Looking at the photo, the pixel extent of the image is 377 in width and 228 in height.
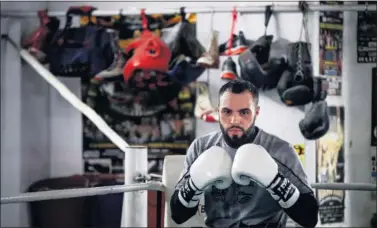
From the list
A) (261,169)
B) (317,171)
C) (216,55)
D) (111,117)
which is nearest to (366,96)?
(317,171)

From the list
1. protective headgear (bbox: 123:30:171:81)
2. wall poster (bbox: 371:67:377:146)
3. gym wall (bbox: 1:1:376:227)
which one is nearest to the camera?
wall poster (bbox: 371:67:377:146)

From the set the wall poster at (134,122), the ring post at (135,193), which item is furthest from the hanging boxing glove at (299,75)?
the ring post at (135,193)

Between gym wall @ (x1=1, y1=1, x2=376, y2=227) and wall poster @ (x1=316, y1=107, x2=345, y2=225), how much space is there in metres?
0.03

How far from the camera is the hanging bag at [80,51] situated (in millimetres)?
1860

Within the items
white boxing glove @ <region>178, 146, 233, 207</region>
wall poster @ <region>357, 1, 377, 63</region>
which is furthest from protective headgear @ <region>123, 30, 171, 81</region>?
white boxing glove @ <region>178, 146, 233, 207</region>

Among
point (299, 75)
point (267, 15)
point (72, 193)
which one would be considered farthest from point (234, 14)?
point (72, 193)

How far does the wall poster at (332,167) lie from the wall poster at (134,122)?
44 cm

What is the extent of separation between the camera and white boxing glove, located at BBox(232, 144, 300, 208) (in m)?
0.89

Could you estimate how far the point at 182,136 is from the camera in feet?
5.43

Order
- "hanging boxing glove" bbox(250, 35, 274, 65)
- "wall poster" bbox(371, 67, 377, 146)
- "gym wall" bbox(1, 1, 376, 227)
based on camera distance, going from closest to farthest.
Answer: "wall poster" bbox(371, 67, 377, 146) < "gym wall" bbox(1, 1, 376, 227) < "hanging boxing glove" bbox(250, 35, 274, 65)

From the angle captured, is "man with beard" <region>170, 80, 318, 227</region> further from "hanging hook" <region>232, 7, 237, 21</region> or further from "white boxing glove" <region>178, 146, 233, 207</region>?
"hanging hook" <region>232, 7, 237, 21</region>

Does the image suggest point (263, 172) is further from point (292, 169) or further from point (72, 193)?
point (72, 193)

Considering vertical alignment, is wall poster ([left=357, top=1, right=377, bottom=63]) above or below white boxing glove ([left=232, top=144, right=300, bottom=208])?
above

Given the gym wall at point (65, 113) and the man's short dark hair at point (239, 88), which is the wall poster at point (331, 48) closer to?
the gym wall at point (65, 113)
